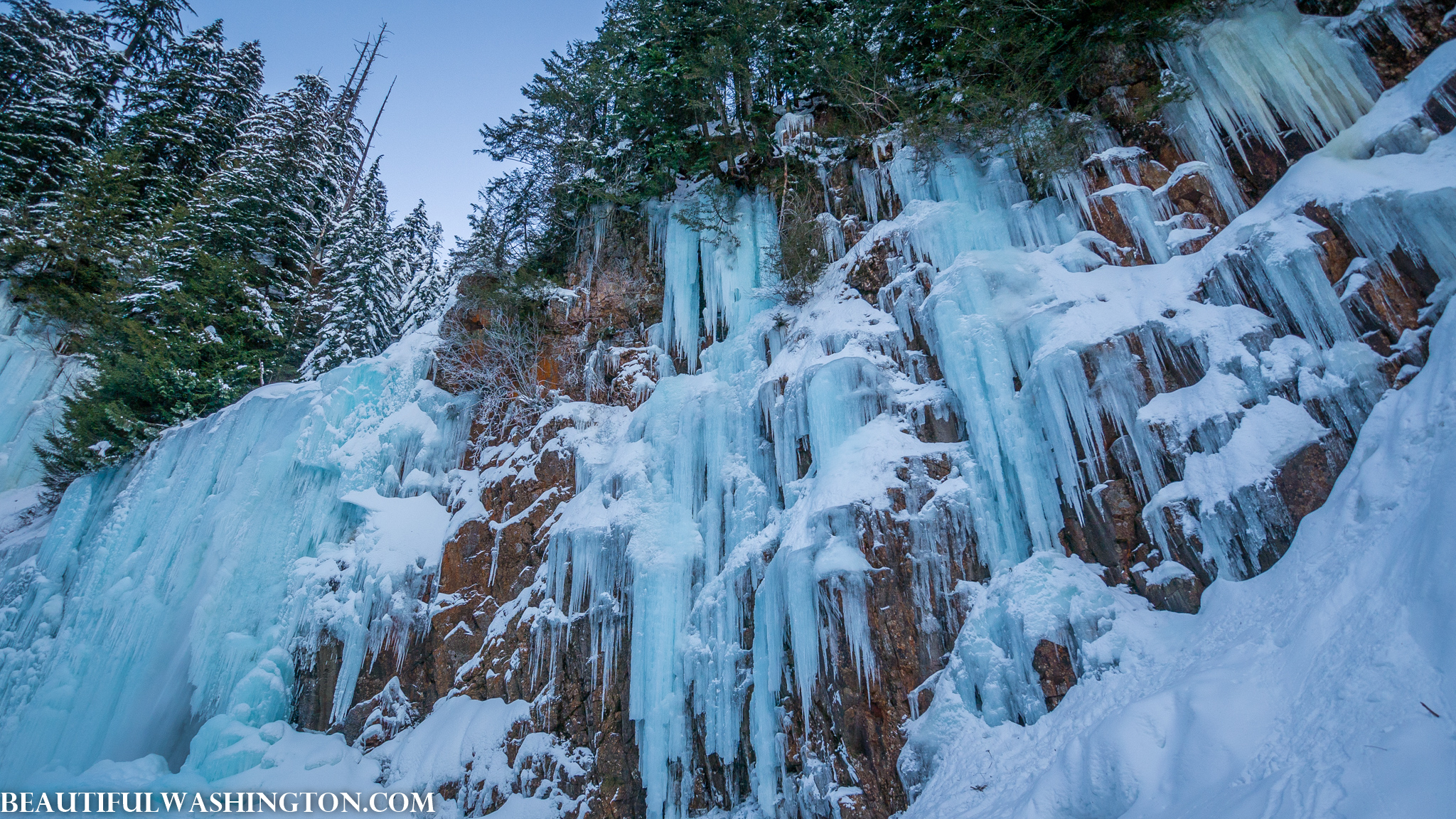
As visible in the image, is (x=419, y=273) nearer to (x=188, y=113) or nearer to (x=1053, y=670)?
(x=188, y=113)

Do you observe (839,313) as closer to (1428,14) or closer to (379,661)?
(1428,14)

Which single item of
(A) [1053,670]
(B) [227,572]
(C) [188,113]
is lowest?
(A) [1053,670]

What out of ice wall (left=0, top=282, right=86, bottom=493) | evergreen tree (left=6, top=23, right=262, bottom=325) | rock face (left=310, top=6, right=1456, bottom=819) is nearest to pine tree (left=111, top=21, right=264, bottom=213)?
evergreen tree (left=6, top=23, right=262, bottom=325)

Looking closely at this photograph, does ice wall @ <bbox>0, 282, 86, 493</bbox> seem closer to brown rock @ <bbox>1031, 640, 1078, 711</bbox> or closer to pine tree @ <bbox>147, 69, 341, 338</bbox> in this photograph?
pine tree @ <bbox>147, 69, 341, 338</bbox>

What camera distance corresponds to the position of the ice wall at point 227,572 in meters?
8.68

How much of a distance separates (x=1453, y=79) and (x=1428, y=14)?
164cm

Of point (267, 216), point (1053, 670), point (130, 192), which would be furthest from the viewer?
point (267, 216)

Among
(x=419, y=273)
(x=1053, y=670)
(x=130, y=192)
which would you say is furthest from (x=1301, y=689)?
(x=130, y=192)

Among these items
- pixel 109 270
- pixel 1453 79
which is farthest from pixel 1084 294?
pixel 109 270

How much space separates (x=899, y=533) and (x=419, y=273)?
49.9 feet

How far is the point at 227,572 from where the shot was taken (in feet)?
30.5

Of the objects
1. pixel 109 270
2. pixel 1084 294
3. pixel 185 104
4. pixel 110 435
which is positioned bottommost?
pixel 1084 294

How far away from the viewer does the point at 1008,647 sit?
553cm

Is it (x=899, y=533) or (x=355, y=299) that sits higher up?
(x=355, y=299)
